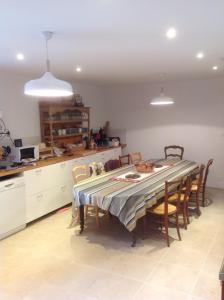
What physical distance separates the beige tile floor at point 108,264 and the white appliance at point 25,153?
3.50 feet

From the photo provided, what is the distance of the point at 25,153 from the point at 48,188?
0.67 metres

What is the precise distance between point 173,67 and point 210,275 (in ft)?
9.69

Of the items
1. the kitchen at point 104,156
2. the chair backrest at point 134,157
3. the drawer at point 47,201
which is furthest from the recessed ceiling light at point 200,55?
the drawer at point 47,201

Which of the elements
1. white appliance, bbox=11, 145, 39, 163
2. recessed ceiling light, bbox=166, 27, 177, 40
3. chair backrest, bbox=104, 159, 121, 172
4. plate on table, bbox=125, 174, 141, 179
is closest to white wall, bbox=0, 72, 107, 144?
white appliance, bbox=11, 145, 39, 163

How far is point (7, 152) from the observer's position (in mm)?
4246

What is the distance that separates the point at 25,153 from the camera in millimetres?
4371

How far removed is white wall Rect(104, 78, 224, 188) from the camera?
565 cm

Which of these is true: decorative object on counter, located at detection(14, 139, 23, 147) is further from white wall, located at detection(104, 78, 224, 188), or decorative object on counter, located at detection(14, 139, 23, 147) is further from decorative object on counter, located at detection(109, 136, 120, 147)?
white wall, located at detection(104, 78, 224, 188)

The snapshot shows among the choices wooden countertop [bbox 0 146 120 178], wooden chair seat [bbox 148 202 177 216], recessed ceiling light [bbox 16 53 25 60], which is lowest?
wooden chair seat [bbox 148 202 177 216]

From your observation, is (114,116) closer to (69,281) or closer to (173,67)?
(173,67)

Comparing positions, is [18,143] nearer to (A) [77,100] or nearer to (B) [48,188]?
(B) [48,188]

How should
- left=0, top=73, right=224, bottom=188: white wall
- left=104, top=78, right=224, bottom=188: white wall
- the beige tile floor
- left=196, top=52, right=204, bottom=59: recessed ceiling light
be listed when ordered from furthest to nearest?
1. left=104, top=78, right=224, bottom=188: white wall
2. left=0, top=73, right=224, bottom=188: white wall
3. left=196, top=52, right=204, bottom=59: recessed ceiling light
4. the beige tile floor

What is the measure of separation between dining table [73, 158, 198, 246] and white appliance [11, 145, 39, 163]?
119cm

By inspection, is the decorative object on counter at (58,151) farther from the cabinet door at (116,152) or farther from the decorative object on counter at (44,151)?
the cabinet door at (116,152)
